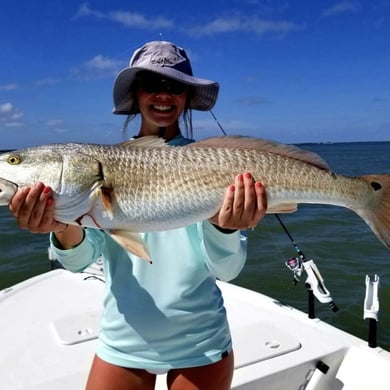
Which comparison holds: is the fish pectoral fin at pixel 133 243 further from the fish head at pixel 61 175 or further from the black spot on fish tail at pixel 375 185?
the black spot on fish tail at pixel 375 185

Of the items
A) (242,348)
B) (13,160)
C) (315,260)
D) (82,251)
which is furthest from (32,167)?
(315,260)

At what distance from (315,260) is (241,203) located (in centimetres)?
979

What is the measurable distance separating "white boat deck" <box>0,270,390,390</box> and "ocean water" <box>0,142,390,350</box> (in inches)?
120

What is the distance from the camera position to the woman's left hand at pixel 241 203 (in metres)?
2.53

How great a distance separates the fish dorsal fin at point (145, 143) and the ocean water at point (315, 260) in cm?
571

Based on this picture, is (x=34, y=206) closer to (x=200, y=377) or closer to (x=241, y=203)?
(x=241, y=203)

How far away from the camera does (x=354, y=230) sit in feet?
49.9

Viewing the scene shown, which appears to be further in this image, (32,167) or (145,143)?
(145,143)

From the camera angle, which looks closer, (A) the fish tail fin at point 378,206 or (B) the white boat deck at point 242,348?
(A) the fish tail fin at point 378,206

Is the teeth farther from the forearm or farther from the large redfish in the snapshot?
the forearm

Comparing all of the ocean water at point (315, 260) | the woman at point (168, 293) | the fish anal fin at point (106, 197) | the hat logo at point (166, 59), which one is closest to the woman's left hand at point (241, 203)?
the woman at point (168, 293)

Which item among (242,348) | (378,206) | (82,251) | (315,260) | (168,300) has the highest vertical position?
(378,206)

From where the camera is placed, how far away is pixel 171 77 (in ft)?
9.07

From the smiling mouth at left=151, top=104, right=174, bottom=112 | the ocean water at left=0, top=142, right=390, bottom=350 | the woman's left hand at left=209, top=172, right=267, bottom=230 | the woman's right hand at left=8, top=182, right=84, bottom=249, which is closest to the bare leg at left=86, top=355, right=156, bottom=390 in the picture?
the woman's right hand at left=8, top=182, right=84, bottom=249
